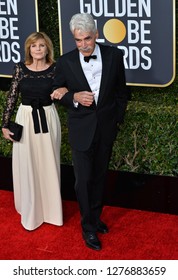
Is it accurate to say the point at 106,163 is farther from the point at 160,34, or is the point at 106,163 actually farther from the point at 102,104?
the point at 160,34

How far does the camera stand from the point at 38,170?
192 inches

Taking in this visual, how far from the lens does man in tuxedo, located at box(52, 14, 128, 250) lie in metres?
4.19

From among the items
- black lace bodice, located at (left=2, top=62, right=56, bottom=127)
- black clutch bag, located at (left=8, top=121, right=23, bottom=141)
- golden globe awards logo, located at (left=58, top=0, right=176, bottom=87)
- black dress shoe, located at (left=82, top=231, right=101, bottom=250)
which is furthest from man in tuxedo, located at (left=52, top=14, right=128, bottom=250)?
golden globe awards logo, located at (left=58, top=0, right=176, bottom=87)

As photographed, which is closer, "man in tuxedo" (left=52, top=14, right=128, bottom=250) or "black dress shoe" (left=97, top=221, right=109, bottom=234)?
"man in tuxedo" (left=52, top=14, right=128, bottom=250)

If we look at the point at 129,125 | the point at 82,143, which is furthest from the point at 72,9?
the point at 82,143

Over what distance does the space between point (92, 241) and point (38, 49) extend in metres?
1.62

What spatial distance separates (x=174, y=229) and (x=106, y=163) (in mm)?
892

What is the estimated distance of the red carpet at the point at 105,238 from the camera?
4441 mm

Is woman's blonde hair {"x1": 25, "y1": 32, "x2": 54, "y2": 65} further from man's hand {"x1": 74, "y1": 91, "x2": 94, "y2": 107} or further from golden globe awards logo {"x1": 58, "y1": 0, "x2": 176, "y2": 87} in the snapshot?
golden globe awards logo {"x1": 58, "y1": 0, "x2": 176, "y2": 87}

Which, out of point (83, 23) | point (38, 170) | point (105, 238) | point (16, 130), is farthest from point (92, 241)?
point (83, 23)

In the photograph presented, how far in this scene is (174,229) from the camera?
482cm

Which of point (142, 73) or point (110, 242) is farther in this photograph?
point (142, 73)

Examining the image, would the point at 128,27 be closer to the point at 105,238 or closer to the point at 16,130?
the point at 16,130

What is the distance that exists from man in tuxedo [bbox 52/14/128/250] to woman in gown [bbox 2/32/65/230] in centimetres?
34
